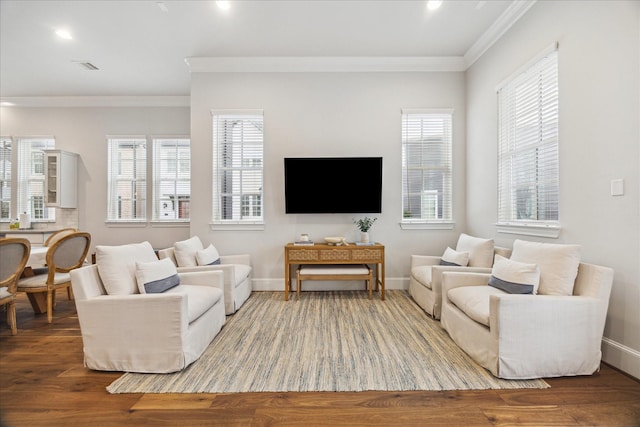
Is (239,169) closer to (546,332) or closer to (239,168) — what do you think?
(239,168)

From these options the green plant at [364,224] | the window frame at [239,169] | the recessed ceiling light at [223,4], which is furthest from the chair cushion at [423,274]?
the recessed ceiling light at [223,4]

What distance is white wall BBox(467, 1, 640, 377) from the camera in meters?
2.08

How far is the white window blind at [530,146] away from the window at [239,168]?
3167 millimetres

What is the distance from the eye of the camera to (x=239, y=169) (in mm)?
4449

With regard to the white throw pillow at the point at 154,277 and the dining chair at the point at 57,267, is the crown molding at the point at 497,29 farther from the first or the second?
the dining chair at the point at 57,267

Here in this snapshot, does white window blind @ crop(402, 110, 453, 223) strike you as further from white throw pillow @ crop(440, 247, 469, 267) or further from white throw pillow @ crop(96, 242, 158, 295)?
white throw pillow @ crop(96, 242, 158, 295)

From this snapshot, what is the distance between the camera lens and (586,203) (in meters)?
2.41

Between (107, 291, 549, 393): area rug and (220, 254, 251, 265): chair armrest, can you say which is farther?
(220, 254, 251, 265): chair armrest

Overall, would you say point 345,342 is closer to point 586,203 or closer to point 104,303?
point 104,303

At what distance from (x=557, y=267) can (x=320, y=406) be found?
1.99 meters

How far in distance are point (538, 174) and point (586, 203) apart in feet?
2.18

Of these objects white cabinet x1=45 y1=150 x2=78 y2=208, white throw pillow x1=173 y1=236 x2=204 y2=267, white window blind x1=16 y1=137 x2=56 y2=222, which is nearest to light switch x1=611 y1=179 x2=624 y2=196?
white throw pillow x1=173 y1=236 x2=204 y2=267

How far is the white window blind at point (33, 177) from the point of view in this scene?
5.62m

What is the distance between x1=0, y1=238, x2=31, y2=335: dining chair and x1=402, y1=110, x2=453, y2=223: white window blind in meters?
4.35
